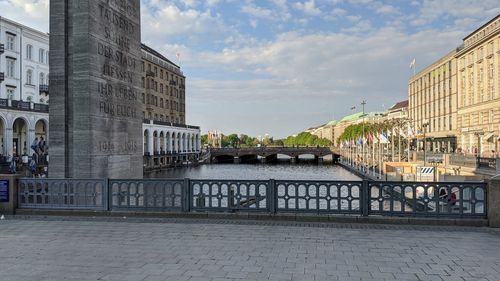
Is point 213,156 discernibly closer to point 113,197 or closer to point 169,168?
point 169,168

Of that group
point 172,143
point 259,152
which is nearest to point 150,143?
point 172,143

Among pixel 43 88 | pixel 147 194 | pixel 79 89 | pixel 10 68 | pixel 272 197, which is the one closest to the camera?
pixel 272 197

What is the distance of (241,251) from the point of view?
8672mm

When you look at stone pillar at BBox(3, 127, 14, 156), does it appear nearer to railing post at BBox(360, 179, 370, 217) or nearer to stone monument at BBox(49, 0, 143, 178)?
stone monument at BBox(49, 0, 143, 178)

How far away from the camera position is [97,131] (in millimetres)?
14945

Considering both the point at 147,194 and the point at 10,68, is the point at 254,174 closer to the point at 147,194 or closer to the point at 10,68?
the point at 10,68

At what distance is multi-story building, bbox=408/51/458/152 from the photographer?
278 feet

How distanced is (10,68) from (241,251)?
58024mm

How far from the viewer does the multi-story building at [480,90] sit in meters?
60.5

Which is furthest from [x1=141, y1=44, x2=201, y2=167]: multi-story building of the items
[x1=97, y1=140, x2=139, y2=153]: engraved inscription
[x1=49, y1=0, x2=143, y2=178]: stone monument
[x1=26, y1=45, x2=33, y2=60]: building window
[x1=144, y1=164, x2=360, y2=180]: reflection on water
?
[x1=49, y1=0, x2=143, y2=178]: stone monument

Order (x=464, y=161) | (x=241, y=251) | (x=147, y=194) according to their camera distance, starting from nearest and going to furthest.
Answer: (x=241, y=251)
(x=147, y=194)
(x=464, y=161)

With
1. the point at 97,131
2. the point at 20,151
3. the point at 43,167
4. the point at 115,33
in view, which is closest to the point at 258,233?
the point at 97,131

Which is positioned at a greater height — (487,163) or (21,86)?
(21,86)

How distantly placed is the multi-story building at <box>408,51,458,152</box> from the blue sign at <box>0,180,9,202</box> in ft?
237
